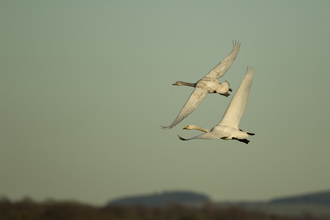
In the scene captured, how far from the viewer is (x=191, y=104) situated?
95.3 feet

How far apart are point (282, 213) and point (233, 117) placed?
5.85m

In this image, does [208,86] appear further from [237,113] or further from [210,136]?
[210,136]

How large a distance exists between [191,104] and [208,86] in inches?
94.1

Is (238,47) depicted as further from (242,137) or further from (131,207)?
(131,207)

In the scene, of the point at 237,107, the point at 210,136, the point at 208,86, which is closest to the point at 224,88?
the point at 208,86

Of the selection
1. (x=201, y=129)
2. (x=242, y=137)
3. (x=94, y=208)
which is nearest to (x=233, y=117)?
(x=242, y=137)

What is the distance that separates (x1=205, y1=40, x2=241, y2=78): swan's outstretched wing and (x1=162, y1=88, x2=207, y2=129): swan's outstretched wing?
2.45 metres

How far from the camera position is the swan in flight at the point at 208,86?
28.5 m

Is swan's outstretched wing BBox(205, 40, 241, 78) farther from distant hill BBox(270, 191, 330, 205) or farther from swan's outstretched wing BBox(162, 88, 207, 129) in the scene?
distant hill BBox(270, 191, 330, 205)

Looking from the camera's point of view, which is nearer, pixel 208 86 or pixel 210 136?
pixel 210 136

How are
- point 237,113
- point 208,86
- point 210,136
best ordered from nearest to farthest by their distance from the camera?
point 210,136
point 237,113
point 208,86

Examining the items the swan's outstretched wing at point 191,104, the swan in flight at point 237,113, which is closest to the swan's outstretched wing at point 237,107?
the swan in flight at point 237,113

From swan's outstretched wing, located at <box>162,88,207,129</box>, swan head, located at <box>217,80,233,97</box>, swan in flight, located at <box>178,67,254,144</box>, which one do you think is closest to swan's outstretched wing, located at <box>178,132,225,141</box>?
swan in flight, located at <box>178,67,254,144</box>

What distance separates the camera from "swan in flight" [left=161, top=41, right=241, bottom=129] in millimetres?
28516
